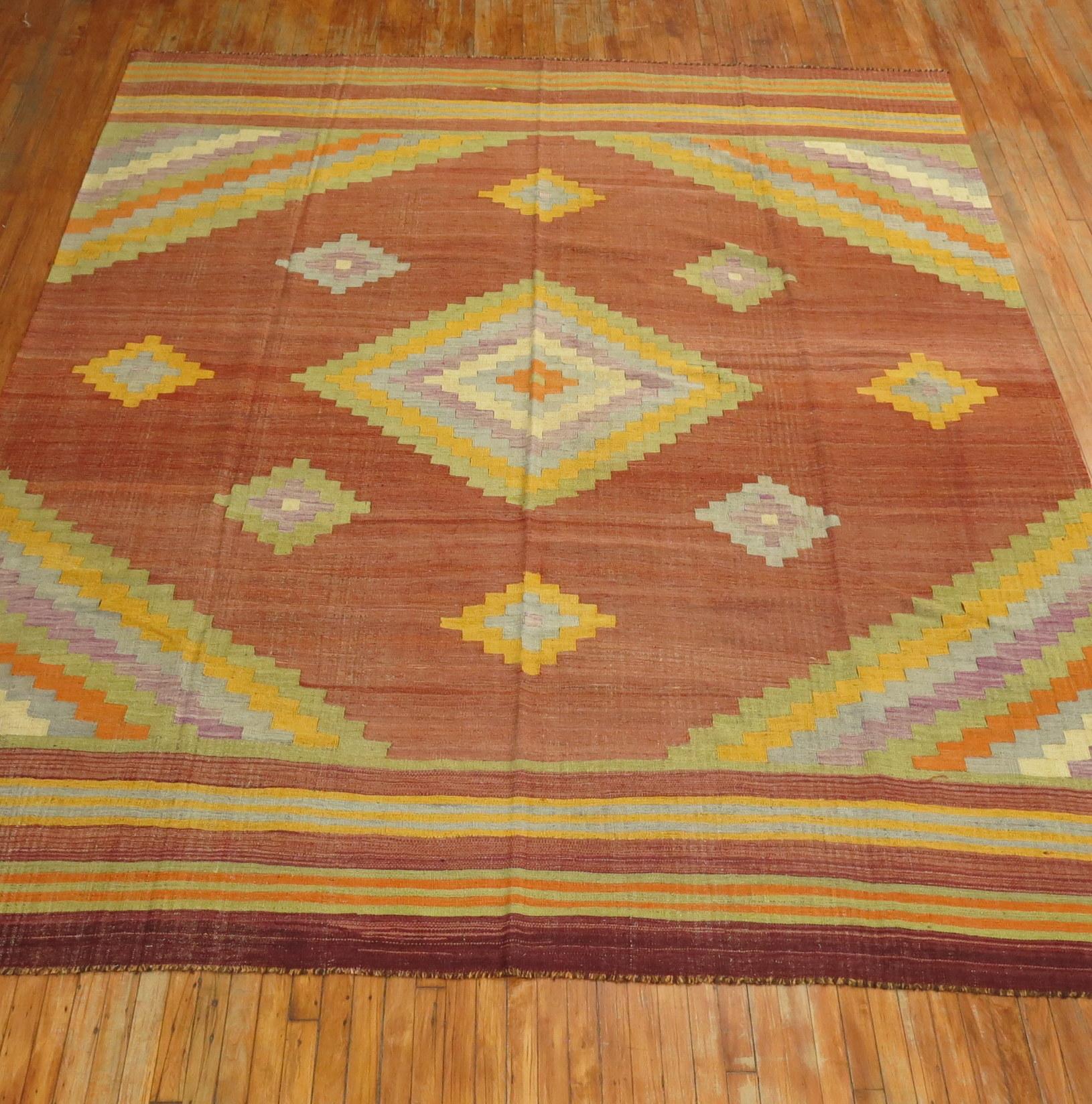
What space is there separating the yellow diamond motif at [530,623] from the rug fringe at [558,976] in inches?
20.9

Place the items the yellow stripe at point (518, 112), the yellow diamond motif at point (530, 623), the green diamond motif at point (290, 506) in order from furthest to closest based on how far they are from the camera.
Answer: the yellow stripe at point (518, 112) → the green diamond motif at point (290, 506) → the yellow diamond motif at point (530, 623)

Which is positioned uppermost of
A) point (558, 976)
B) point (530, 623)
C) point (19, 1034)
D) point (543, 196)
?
point (543, 196)

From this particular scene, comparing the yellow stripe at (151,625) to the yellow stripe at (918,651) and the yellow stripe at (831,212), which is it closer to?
the yellow stripe at (918,651)

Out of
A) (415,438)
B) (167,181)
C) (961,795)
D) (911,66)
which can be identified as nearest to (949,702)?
(961,795)

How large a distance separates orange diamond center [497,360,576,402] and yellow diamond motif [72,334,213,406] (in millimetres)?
671

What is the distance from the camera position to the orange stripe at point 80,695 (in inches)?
72.2

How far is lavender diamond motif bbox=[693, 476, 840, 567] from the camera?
6.78 ft

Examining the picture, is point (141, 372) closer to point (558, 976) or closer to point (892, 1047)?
point (558, 976)

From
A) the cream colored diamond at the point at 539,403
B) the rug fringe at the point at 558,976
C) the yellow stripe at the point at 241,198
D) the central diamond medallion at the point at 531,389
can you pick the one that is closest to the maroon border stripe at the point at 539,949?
the rug fringe at the point at 558,976

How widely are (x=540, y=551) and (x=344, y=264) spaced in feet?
3.02

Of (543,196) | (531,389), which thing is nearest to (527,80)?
(543,196)

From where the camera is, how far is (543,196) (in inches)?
102

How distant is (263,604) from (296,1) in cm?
206

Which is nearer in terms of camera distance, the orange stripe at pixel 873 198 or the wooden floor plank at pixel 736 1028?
the wooden floor plank at pixel 736 1028
